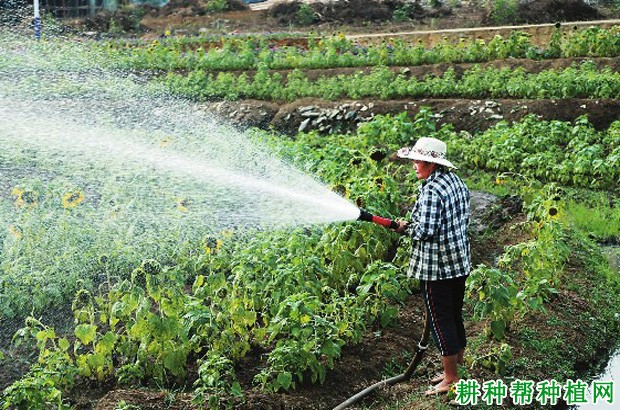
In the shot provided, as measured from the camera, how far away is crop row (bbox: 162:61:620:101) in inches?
543

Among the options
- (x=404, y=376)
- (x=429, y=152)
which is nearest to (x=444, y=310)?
(x=404, y=376)

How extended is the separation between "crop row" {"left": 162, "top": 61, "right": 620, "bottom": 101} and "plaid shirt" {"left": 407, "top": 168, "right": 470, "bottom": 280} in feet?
27.9

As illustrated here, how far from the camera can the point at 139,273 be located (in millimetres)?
6648

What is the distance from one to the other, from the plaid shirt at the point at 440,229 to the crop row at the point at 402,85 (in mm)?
8498

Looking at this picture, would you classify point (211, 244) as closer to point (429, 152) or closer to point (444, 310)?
point (444, 310)

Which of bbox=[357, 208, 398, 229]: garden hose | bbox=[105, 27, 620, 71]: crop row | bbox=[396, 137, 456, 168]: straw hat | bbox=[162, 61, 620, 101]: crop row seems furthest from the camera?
bbox=[105, 27, 620, 71]: crop row

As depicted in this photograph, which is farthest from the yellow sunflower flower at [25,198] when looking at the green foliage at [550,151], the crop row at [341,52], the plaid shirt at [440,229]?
the crop row at [341,52]

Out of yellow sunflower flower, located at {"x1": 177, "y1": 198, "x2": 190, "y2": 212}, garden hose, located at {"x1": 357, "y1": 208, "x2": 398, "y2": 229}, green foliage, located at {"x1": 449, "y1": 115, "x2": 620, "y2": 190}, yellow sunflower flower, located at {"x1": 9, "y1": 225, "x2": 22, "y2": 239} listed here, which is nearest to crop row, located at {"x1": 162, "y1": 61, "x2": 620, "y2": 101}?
green foliage, located at {"x1": 449, "y1": 115, "x2": 620, "y2": 190}

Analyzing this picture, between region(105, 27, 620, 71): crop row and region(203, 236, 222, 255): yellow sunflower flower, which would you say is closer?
region(203, 236, 222, 255): yellow sunflower flower

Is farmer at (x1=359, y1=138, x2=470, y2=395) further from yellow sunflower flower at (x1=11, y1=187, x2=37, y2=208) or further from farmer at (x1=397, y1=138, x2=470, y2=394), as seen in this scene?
yellow sunflower flower at (x1=11, y1=187, x2=37, y2=208)

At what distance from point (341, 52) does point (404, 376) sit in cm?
1355

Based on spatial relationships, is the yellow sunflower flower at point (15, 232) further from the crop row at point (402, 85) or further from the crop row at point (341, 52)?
the crop row at point (341, 52)

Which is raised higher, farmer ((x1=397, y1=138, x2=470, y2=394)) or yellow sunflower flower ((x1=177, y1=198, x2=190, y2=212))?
farmer ((x1=397, y1=138, x2=470, y2=394))

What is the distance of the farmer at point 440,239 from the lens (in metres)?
5.62
